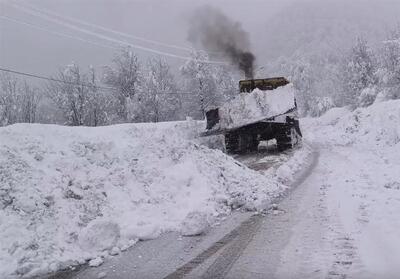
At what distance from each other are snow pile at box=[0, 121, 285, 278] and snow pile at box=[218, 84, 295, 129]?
22.3 feet

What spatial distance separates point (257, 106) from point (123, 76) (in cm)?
3426

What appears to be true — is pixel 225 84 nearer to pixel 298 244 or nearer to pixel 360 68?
pixel 360 68

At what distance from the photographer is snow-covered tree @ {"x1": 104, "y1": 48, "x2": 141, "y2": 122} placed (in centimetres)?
4956

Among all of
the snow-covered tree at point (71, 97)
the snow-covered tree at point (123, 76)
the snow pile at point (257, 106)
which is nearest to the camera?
the snow pile at point (257, 106)

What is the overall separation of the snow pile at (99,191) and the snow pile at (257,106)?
679 cm

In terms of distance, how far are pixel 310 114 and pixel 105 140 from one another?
254 ft

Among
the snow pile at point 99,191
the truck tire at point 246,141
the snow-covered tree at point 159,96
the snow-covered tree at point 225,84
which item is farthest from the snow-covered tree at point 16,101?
the snow pile at point 99,191

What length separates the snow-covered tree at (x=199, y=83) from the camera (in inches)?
2045

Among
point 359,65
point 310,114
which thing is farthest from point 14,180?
point 310,114

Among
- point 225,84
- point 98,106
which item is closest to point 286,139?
point 98,106

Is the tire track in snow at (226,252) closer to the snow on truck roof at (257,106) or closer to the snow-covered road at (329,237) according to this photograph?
the snow-covered road at (329,237)

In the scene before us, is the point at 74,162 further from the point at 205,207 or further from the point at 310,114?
the point at 310,114

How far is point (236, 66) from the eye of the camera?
96.6 ft

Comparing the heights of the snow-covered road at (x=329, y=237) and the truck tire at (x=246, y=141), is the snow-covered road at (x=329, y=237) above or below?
below
